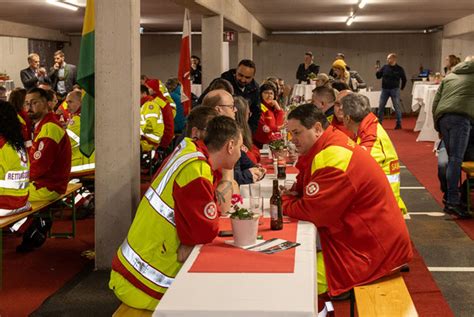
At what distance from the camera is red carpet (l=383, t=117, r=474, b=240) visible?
8.86 meters

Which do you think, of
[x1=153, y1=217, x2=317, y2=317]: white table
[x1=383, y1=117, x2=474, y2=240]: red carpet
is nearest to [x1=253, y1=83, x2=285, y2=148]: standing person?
[x1=383, y1=117, x2=474, y2=240]: red carpet

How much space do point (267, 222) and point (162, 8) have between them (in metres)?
12.6

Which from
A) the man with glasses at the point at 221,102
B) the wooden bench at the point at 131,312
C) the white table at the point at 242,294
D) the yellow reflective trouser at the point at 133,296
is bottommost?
the wooden bench at the point at 131,312

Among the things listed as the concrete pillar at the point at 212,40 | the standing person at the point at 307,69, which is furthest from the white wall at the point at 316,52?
the concrete pillar at the point at 212,40

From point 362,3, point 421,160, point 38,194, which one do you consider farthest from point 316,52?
point 38,194

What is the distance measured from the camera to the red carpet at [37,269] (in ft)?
16.6

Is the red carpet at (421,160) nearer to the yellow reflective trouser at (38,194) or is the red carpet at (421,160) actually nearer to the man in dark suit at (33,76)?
the yellow reflective trouser at (38,194)

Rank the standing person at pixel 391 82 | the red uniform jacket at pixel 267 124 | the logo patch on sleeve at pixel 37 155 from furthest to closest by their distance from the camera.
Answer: the standing person at pixel 391 82
the red uniform jacket at pixel 267 124
the logo patch on sleeve at pixel 37 155

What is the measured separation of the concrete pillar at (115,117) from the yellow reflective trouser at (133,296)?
2387 mm

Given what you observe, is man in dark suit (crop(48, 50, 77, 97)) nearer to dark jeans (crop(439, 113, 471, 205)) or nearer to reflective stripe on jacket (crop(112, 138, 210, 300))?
dark jeans (crop(439, 113, 471, 205))

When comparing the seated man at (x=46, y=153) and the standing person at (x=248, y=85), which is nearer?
the seated man at (x=46, y=153)

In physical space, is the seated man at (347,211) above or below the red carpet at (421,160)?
above

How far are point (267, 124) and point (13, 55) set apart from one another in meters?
14.5

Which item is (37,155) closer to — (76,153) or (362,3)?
(76,153)
